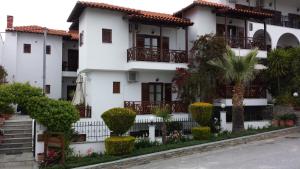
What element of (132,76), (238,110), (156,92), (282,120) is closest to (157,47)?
(132,76)

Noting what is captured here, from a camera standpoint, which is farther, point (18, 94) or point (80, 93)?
point (80, 93)

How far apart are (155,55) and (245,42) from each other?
6.87 m

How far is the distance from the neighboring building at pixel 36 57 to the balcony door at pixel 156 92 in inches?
362

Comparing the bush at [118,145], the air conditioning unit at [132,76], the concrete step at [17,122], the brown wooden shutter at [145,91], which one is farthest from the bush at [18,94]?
the brown wooden shutter at [145,91]

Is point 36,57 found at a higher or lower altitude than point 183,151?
higher

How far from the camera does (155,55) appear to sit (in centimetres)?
2214

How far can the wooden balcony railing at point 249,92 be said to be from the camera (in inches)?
904

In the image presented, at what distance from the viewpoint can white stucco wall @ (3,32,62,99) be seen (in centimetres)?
2828

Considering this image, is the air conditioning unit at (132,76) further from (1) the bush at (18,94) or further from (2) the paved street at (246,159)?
(2) the paved street at (246,159)

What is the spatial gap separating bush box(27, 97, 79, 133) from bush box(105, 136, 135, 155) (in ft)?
6.21

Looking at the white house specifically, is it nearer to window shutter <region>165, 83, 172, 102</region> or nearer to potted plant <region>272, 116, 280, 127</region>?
window shutter <region>165, 83, 172, 102</region>

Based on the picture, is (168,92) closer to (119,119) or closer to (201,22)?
(201,22)

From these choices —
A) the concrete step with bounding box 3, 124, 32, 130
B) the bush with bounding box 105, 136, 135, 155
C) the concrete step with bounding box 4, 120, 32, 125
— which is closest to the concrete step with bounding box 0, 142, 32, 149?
the concrete step with bounding box 3, 124, 32, 130

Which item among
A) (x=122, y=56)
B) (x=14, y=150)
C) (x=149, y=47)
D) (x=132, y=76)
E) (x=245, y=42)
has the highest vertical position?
(x=245, y=42)
